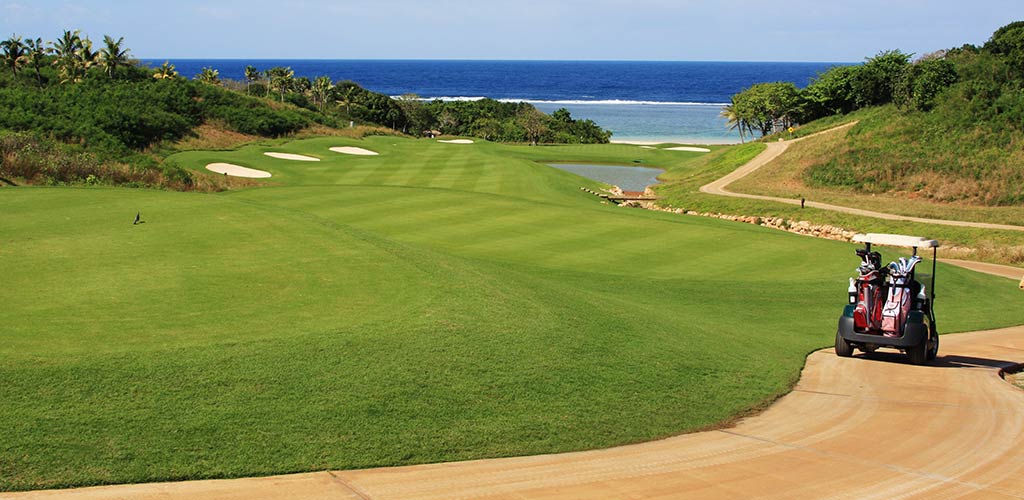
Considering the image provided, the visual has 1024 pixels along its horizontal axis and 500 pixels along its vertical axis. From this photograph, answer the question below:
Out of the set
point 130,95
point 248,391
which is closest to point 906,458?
point 248,391

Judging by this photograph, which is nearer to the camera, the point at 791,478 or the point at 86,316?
the point at 791,478

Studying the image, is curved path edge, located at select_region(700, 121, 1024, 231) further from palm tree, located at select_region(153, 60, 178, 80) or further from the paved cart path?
palm tree, located at select_region(153, 60, 178, 80)

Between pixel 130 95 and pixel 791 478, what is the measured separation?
66.8m

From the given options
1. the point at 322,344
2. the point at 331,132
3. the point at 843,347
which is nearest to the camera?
the point at 322,344

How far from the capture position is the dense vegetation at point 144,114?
3138 centimetres

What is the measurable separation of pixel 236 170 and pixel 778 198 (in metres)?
30.4

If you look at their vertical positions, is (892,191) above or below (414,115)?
below

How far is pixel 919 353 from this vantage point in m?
15.2

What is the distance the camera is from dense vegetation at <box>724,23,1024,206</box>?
4859 cm

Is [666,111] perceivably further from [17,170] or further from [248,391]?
[248,391]

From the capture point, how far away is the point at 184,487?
7.92 metres

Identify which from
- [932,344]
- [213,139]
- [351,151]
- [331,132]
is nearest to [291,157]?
[351,151]

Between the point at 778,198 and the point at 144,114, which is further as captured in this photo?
the point at 144,114

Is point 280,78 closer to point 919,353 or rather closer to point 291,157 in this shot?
point 291,157
